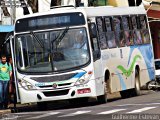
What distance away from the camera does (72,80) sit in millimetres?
21812

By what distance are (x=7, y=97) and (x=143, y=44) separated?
6.96m

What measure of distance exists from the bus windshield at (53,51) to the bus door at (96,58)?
1.49 ft

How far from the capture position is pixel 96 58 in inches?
896

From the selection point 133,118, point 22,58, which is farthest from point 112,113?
point 22,58

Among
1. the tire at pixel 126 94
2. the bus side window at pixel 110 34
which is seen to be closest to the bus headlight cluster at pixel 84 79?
the bus side window at pixel 110 34

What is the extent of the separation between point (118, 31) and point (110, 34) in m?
0.97

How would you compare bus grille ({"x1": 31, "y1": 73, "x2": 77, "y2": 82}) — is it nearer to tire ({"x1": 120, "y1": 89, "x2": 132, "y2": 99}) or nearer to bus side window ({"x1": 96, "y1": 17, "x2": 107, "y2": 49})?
bus side window ({"x1": 96, "y1": 17, "x2": 107, "y2": 49})

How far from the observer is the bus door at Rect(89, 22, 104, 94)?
73.7 feet

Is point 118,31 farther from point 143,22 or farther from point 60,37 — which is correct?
point 60,37

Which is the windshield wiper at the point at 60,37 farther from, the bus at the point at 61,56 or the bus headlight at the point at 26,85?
the bus headlight at the point at 26,85

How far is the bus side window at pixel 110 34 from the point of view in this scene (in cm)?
2484

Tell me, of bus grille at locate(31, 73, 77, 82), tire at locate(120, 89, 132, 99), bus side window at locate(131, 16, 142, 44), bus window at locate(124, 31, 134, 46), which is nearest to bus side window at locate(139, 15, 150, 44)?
bus side window at locate(131, 16, 142, 44)

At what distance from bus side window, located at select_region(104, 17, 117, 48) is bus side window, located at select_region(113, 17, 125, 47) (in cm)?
37

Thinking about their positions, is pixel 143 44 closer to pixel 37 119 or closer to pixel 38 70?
pixel 38 70
